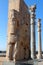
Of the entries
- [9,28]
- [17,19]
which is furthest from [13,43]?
[17,19]

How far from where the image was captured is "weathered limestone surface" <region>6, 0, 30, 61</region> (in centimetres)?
1021

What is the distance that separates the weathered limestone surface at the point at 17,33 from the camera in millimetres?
10211

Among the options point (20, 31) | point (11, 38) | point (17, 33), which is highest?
point (20, 31)

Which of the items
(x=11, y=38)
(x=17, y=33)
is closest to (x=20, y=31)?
(x=17, y=33)

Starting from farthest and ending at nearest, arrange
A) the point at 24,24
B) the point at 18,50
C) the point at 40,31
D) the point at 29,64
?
A: the point at 40,31, the point at 24,24, the point at 18,50, the point at 29,64

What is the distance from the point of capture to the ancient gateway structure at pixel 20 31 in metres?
10.2

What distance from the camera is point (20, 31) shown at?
1089 centimetres

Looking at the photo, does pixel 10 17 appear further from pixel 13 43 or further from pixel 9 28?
pixel 13 43

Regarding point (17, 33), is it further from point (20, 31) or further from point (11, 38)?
point (11, 38)

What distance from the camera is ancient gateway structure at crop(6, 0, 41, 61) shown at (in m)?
10.2

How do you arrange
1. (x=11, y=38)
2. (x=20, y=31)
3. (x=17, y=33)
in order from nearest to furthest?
1. (x=11, y=38)
2. (x=17, y=33)
3. (x=20, y=31)

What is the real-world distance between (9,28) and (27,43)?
2.35 m

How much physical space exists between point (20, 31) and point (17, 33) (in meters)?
0.47

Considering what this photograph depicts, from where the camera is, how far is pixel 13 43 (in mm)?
10344
